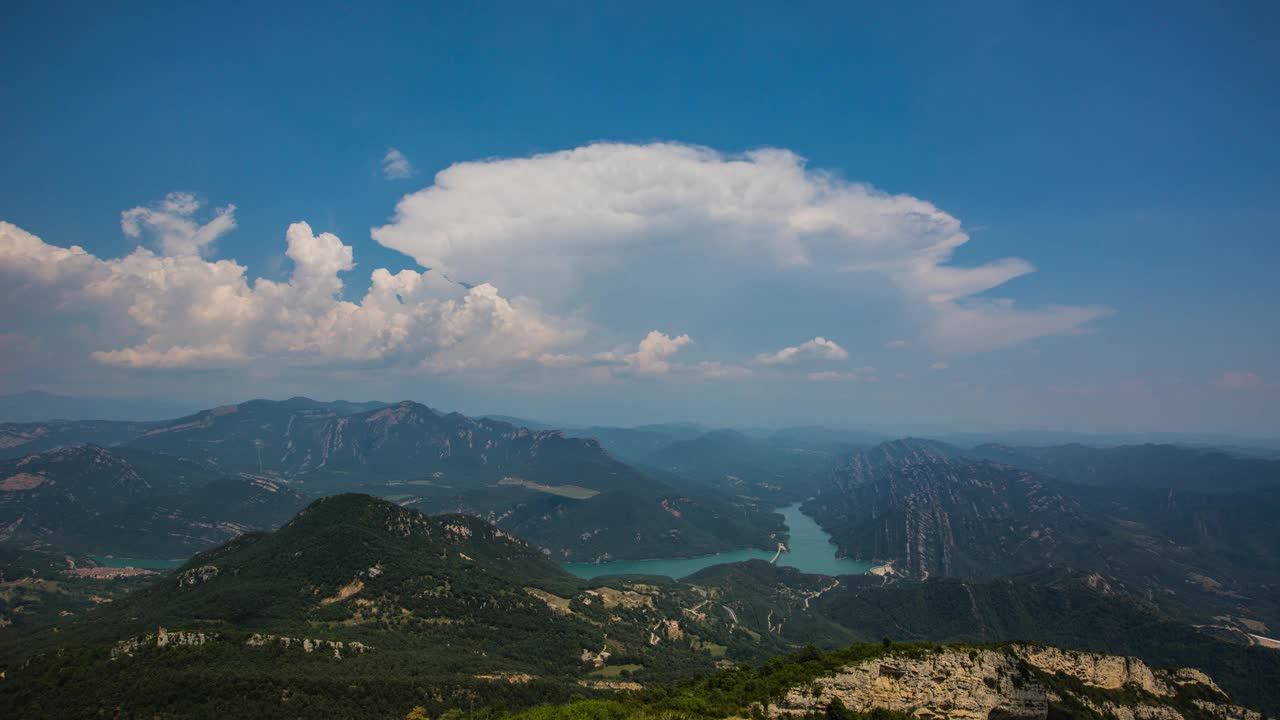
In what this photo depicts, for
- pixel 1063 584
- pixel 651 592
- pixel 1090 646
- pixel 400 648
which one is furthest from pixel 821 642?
pixel 400 648

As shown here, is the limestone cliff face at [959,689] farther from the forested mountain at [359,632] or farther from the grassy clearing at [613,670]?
the grassy clearing at [613,670]

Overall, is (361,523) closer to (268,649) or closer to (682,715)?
(268,649)

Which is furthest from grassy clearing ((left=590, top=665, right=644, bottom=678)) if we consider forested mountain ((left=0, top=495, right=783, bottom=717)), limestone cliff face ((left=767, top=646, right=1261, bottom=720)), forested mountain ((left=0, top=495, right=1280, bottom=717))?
limestone cliff face ((left=767, top=646, right=1261, bottom=720))

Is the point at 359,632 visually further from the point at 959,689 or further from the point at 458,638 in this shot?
the point at 959,689

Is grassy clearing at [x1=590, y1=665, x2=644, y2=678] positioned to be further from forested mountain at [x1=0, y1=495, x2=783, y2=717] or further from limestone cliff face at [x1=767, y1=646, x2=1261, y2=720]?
limestone cliff face at [x1=767, y1=646, x2=1261, y2=720]

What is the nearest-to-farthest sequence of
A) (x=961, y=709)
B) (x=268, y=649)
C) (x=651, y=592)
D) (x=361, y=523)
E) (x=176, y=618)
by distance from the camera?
(x=961, y=709)
(x=268, y=649)
(x=176, y=618)
(x=361, y=523)
(x=651, y=592)

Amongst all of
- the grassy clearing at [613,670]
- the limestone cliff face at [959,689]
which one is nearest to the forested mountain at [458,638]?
the limestone cliff face at [959,689]

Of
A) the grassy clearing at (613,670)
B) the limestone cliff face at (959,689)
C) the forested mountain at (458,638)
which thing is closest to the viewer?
the limestone cliff face at (959,689)

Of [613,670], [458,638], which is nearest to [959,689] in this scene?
[613,670]

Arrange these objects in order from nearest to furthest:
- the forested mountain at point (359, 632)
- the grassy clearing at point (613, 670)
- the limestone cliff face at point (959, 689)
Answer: the limestone cliff face at point (959, 689), the forested mountain at point (359, 632), the grassy clearing at point (613, 670)

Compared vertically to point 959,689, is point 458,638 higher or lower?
lower

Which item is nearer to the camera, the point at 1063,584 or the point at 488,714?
the point at 488,714
